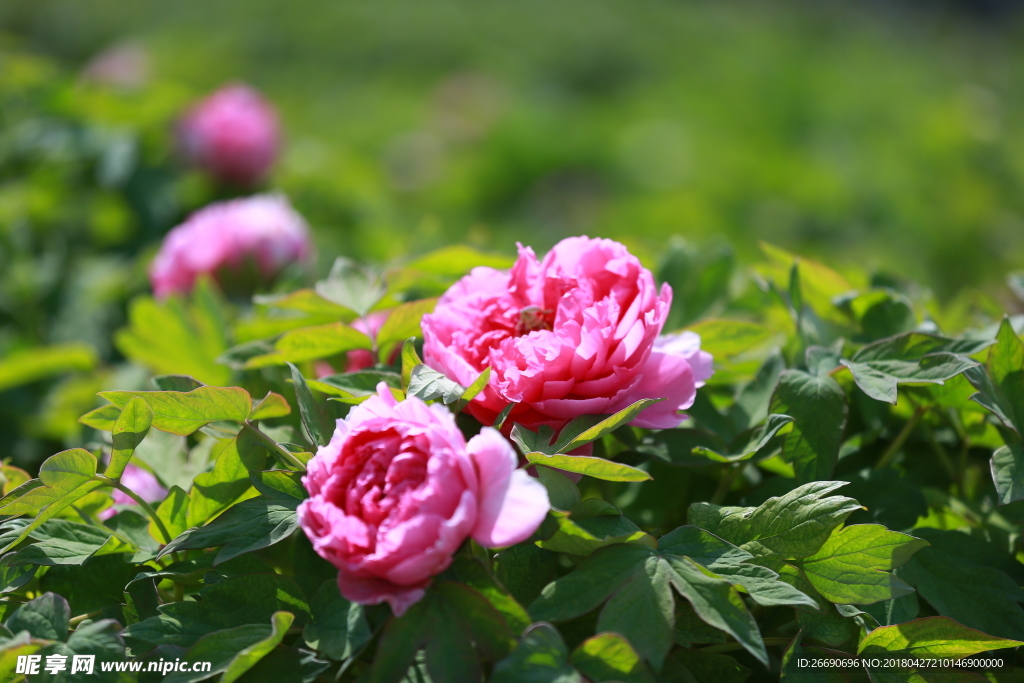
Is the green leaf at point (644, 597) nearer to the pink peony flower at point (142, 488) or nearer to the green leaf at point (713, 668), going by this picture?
the green leaf at point (713, 668)

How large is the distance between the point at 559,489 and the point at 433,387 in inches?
5.5

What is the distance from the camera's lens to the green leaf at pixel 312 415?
722 millimetres

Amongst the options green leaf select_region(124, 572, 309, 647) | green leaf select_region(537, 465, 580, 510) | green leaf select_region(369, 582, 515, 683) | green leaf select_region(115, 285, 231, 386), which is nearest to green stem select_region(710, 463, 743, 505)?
green leaf select_region(537, 465, 580, 510)

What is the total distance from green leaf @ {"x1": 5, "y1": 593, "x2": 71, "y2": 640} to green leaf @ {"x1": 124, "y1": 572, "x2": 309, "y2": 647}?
55mm

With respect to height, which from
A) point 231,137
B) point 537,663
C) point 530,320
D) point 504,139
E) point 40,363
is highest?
point 530,320

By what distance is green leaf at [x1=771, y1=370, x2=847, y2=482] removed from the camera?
2.48ft

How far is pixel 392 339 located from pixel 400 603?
361 millimetres

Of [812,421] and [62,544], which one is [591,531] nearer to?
[812,421]

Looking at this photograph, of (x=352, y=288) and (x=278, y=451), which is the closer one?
(x=278, y=451)

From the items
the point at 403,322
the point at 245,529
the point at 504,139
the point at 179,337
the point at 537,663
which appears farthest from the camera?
the point at 504,139

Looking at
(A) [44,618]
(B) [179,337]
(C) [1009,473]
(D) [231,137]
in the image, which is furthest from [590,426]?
(D) [231,137]

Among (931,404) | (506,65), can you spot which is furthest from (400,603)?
(506,65)

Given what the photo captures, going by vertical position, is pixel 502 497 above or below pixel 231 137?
above

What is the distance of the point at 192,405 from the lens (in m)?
0.73
